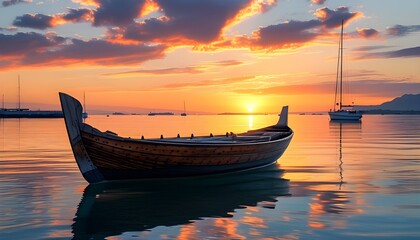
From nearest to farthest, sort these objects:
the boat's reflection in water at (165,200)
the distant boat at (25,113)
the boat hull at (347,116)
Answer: the boat's reflection in water at (165,200) → the boat hull at (347,116) → the distant boat at (25,113)

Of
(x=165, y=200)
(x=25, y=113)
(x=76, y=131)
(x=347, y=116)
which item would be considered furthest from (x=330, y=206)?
(x=25, y=113)

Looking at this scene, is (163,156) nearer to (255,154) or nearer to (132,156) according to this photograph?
(132,156)

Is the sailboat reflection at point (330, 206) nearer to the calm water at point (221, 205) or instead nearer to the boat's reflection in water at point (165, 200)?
the calm water at point (221, 205)

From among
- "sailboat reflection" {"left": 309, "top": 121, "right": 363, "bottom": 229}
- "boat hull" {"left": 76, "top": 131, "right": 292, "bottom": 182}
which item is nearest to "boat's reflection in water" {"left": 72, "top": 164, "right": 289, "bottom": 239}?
"boat hull" {"left": 76, "top": 131, "right": 292, "bottom": 182}

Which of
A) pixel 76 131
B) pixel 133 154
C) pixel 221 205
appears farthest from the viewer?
pixel 133 154

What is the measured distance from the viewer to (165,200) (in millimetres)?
12969

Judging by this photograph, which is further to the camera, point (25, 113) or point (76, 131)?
point (25, 113)

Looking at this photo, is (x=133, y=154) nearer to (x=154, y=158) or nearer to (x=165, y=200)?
(x=154, y=158)

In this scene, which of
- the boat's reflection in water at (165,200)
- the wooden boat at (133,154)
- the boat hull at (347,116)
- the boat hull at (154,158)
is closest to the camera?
the boat's reflection in water at (165,200)

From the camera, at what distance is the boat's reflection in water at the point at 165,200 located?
10.2 metres

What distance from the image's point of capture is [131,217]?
10.7 m

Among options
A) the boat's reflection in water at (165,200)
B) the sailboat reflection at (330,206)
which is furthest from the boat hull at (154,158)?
the sailboat reflection at (330,206)

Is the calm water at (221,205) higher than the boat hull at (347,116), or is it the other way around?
the boat hull at (347,116)

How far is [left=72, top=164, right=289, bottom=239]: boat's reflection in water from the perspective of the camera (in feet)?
33.5
